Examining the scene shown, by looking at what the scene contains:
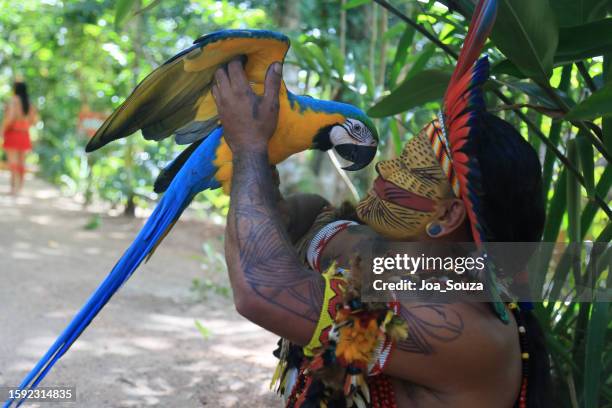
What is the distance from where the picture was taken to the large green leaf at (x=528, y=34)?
1.22 m

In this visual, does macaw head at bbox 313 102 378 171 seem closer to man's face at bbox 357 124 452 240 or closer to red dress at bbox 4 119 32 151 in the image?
man's face at bbox 357 124 452 240

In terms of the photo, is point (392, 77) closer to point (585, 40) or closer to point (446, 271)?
point (585, 40)

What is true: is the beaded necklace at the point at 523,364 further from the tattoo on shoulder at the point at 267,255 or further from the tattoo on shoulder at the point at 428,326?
the tattoo on shoulder at the point at 267,255

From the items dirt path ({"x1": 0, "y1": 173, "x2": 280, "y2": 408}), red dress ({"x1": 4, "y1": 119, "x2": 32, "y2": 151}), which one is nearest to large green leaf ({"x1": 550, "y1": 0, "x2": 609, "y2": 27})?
dirt path ({"x1": 0, "y1": 173, "x2": 280, "y2": 408})

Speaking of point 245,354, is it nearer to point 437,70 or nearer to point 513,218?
point 437,70

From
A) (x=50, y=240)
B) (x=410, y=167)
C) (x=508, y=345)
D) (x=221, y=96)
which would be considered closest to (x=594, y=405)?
(x=508, y=345)

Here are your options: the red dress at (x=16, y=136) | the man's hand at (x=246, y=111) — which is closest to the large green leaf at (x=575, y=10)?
the man's hand at (x=246, y=111)

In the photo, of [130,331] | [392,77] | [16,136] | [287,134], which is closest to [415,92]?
[287,134]

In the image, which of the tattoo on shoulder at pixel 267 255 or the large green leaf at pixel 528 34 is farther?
the large green leaf at pixel 528 34

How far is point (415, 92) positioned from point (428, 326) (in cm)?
71

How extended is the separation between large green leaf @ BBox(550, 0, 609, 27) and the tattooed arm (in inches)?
24.5

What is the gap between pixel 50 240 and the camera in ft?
16.2

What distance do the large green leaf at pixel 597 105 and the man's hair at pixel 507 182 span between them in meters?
0.13

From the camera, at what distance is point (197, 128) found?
155 cm
